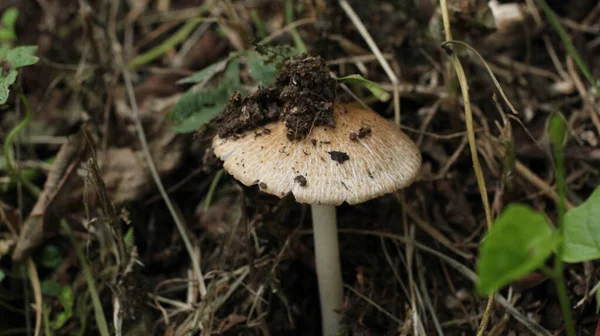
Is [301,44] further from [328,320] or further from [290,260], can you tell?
[328,320]

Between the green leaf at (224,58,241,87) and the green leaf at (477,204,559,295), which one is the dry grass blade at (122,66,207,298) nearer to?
the green leaf at (224,58,241,87)

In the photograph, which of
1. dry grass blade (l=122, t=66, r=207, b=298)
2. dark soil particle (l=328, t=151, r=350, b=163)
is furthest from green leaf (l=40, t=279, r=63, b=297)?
dark soil particle (l=328, t=151, r=350, b=163)

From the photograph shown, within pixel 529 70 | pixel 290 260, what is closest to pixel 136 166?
pixel 290 260

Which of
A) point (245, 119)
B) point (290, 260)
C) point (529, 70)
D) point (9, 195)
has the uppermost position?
point (245, 119)

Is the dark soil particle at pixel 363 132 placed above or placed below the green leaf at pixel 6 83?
below

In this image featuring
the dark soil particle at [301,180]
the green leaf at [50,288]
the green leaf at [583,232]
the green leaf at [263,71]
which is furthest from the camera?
the green leaf at [50,288]

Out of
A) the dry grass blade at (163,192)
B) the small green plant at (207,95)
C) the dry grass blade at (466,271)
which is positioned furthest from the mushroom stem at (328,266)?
the small green plant at (207,95)

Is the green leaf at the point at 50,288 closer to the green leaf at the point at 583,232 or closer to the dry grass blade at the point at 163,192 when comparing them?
the dry grass blade at the point at 163,192

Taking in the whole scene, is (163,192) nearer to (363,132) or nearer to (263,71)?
(263,71)
